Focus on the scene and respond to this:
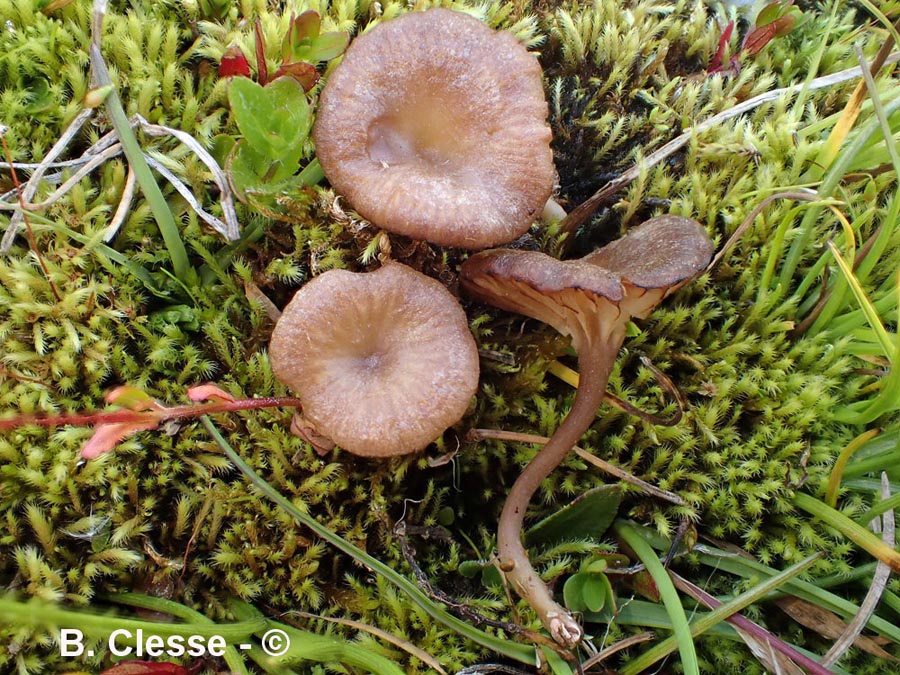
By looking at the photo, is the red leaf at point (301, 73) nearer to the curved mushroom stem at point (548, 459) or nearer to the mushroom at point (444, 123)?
the mushroom at point (444, 123)

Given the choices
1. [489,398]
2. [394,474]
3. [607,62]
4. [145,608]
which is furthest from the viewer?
[607,62]

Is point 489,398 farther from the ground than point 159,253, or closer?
closer

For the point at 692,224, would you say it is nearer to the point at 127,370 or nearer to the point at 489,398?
the point at 489,398

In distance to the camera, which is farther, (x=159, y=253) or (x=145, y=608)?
(x=159, y=253)

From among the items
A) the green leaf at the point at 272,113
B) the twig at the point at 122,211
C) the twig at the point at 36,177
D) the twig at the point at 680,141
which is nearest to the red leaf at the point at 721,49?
the twig at the point at 680,141

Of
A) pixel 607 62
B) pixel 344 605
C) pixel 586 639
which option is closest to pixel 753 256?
pixel 607 62
